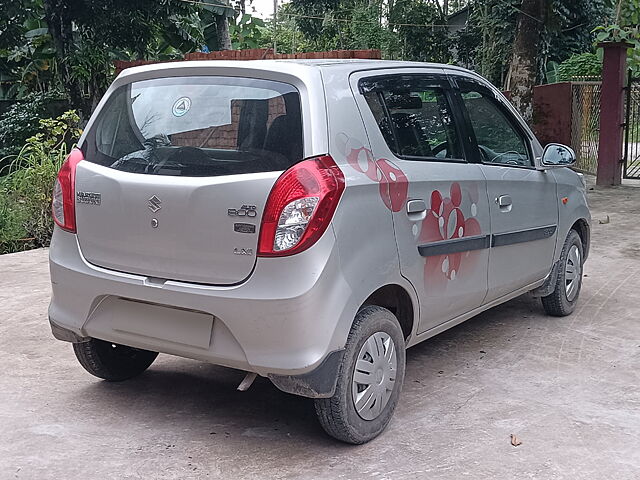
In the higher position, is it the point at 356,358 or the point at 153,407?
the point at 356,358

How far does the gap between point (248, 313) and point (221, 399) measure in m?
1.16

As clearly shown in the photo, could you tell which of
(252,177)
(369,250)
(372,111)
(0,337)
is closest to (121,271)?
(252,177)

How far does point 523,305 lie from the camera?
20.5 feet

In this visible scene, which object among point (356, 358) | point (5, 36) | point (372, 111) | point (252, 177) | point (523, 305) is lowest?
point (523, 305)

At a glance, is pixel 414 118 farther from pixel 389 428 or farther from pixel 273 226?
pixel 389 428

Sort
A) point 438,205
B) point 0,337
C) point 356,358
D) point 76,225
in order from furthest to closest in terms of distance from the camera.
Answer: point 0,337, point 438,205, point 76,225, point 356,358

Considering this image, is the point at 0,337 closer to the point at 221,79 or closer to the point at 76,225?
the point at 76,225

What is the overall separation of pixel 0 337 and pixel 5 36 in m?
15.4

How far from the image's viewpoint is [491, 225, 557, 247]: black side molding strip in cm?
473

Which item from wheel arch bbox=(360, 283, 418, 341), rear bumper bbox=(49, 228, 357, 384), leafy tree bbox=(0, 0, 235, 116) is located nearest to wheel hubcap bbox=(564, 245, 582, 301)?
wheel arch bbox=(360, 283, 418, 341)

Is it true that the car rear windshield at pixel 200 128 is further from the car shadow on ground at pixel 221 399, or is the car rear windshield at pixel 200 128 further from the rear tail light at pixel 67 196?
the car shadow on ground at pixel 221 399

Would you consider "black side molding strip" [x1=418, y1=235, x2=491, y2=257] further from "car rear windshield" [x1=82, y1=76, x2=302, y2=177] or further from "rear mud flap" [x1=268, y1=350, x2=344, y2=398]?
"car rear windshield" [x1=82, y1=76, x2=302, y2=177]

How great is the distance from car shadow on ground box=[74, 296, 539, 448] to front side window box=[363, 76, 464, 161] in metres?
1.34

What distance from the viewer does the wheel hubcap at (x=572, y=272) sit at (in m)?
5.80
